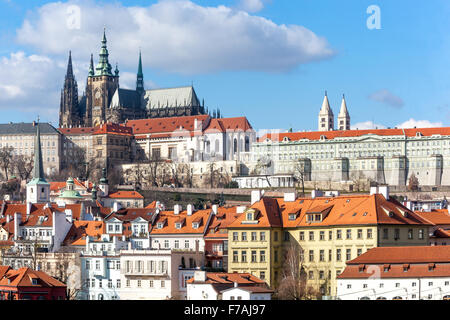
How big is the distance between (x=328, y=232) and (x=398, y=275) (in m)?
8.30

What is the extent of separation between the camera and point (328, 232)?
52.1 metres

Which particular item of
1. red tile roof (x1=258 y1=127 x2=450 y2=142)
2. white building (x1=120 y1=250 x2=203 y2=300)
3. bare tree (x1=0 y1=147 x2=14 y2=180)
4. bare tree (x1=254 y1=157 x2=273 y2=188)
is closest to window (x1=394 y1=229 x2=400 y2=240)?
white building (x1=120 y1=250 x2=203 y2=300)

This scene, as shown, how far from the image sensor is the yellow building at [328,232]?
166 ft

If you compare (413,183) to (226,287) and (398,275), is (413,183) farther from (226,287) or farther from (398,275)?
(226,287)

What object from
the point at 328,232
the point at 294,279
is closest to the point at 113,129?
the point at 328,232

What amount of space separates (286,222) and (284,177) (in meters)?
104

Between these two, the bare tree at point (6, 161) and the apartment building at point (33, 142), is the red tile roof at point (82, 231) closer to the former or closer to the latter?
the bare tree at point (6, 161)

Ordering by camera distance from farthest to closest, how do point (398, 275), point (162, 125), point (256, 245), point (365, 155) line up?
1. point (162, 125)
2. point (365, 155)
3. point (256, 245)
4. point (398, 275)

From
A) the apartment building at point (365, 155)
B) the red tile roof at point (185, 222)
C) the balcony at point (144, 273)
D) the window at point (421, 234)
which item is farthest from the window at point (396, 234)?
the apartment building at point (365, 155)

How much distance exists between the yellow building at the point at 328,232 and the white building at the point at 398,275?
3171 millimetres

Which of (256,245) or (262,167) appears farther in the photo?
(262,167)

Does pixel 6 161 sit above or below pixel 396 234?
above

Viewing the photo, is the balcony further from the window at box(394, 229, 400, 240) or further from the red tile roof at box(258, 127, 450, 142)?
the red tile roof at box(258, 127, 450, 142)
